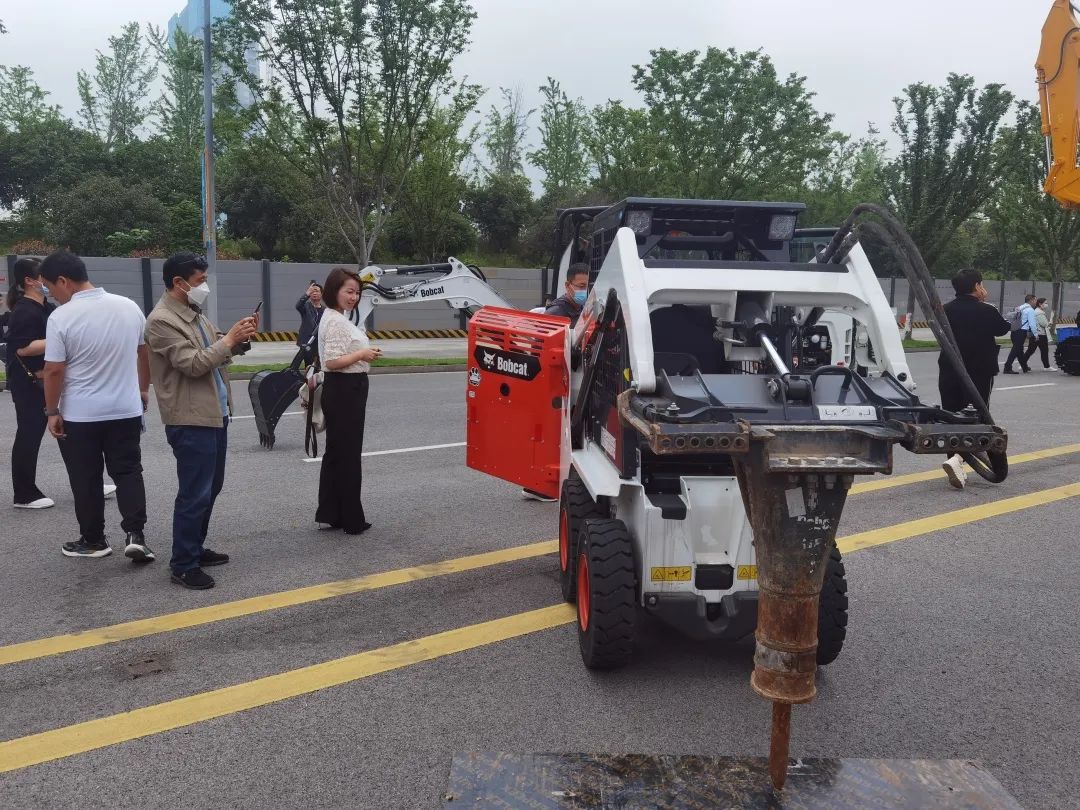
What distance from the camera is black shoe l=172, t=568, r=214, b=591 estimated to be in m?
5.25

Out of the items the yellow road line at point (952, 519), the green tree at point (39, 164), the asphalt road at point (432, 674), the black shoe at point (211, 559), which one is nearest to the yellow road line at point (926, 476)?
the yellow road line at point (952, 519)

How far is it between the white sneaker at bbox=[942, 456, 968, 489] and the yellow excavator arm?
525 centimetres

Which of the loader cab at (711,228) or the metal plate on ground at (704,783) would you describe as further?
the loader cab at (711,228)

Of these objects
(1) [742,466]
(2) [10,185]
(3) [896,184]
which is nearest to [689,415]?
(1) [742,466]

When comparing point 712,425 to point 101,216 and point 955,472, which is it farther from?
point 101,216

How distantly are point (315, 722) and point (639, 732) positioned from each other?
125cm

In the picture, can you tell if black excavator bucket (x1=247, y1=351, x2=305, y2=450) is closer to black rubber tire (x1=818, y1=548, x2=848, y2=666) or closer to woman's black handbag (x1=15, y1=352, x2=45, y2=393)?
woman's black handbag (x1=15, y1=352, x2=45, y2=393)

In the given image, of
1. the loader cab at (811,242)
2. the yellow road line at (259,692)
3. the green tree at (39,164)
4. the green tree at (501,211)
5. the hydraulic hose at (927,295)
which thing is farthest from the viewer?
the green tree at (39,164)

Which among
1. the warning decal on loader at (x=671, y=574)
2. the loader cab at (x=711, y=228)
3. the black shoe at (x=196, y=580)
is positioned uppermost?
the loader cab at (x=711, y=228)

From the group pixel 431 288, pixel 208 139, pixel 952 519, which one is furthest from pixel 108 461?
pixel 208 139

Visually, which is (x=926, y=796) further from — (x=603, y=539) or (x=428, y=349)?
(x=428, y=349)

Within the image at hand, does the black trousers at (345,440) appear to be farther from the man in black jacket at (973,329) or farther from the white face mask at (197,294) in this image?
the man in black jacket at (973,329)

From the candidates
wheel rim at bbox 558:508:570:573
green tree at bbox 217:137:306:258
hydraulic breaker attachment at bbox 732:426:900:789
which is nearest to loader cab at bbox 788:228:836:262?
wheel rim at bbox 558:508:570:573

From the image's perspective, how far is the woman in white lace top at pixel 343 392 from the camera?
6.14m
